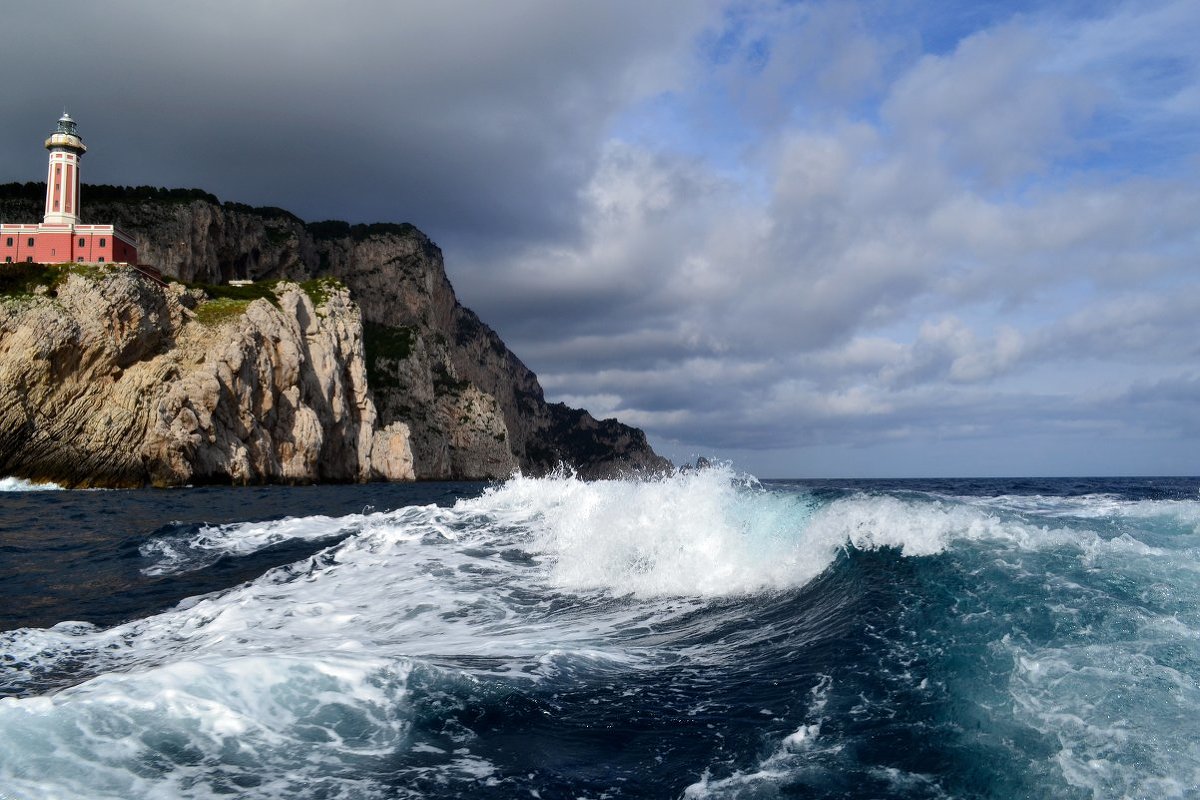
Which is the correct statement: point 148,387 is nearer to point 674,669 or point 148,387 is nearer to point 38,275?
point 38,275

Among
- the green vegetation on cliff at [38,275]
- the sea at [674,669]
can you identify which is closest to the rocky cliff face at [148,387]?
the green vegetation on cliff at [38,275]

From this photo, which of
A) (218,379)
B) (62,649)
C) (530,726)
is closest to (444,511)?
(62,649)

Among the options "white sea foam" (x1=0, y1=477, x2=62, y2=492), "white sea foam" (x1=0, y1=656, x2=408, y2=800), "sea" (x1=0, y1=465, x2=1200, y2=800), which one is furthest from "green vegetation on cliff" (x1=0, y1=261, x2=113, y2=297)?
"white sea foam" (x1=0, y1=656, x2=408, y2=800)

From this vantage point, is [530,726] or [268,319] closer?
[530,726]

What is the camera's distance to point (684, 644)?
341 inches

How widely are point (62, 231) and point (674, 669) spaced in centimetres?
8358

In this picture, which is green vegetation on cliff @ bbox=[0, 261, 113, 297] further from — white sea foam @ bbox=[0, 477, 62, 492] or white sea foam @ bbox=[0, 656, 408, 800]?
white sea foam @ bbox=[0, 656, 408, 800]

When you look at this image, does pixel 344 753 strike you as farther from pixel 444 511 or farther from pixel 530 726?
pixel 444 511

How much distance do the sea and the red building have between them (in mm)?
70883

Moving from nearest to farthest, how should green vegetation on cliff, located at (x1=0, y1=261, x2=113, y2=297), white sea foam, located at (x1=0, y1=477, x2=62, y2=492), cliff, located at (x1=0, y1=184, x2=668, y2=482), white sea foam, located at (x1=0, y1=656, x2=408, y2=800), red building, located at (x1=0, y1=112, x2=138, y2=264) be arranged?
white sea foam, located at (x1=0, y1=656, x2=408, y2=800), white sea foam, located at (x1=0, y1=477, x2=62, y2=492), green vegetation on cliff, located at (x1=0, y1=261, x2=113, y2=297), cliff, located at (x1=0, y1=184, x2=668, y2=482), red building, located at (x1=0, y1=112, x2=138, y2=264)

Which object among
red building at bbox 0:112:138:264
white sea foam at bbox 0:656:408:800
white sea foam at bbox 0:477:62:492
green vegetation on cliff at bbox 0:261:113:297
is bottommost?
white sea foam at bbox 0:656:408:800

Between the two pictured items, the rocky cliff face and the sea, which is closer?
the sea

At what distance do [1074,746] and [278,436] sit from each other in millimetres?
75011

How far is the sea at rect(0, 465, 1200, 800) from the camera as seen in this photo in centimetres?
504
